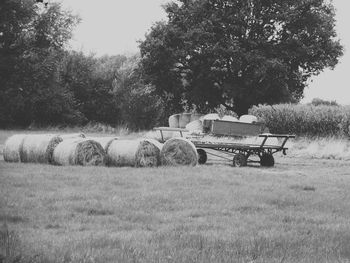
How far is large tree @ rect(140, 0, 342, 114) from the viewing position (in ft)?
123

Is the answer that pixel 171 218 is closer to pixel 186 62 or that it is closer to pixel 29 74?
pixel 186 62

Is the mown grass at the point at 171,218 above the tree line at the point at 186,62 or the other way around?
the other way around

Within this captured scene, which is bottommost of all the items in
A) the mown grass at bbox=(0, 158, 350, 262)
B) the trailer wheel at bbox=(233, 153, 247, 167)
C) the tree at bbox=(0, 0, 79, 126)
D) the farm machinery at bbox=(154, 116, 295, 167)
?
the mown grass at bbox=(0, 158, 350, 262)

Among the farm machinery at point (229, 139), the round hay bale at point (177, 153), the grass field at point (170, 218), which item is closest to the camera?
the grass field at point (170, 218)

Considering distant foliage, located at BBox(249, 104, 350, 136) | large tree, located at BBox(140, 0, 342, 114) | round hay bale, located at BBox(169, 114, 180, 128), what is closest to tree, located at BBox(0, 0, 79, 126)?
large tree, located at BBox(140, 0, 342, 114)

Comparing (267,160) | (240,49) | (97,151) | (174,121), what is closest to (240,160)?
(267,160)

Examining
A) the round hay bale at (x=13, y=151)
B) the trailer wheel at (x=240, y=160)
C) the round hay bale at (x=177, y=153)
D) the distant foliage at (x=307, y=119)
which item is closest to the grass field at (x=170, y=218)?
the round hay bale at (x=177, y=153)

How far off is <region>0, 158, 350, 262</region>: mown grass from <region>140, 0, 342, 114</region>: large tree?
2632 centimetres

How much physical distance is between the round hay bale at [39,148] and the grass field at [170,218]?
10.5ft

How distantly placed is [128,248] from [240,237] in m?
1.35

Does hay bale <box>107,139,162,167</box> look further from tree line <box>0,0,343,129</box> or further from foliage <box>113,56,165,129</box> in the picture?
foliage <box>113,56,165,129</box>

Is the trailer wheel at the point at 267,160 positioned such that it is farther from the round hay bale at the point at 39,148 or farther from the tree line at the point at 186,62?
the tree line at the point at 186,62

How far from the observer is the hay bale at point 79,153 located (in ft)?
48.0

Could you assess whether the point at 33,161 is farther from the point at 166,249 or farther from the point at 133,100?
the point at 133,100
